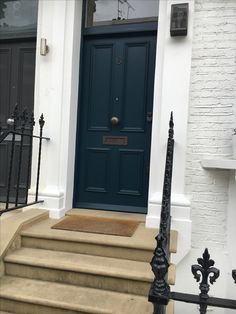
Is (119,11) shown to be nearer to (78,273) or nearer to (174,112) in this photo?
(174,112)

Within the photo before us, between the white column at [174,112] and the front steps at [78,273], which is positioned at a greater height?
the white column at [174,112]

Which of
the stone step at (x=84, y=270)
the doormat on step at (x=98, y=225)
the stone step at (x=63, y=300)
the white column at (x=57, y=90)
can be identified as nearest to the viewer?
the stone step at (x=63, y=300)

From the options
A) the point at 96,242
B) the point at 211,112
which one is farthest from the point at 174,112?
the point at 96,242

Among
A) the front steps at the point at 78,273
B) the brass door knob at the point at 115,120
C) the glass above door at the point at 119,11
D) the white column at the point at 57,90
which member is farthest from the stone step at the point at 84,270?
the glass above door at the point at 119,11

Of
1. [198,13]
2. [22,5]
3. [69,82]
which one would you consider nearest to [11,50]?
[22,5]

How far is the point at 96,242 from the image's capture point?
3.02 metres

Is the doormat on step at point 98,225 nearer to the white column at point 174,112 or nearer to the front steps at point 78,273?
the front steps at point 78,273

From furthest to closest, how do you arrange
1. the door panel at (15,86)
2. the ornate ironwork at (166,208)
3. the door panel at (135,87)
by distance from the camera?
the door panel at (15,86), the door panel at (135,87), the ornate ironwork at (166,208)

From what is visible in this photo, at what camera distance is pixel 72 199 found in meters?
4.07

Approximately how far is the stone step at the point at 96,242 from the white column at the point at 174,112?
18 cm

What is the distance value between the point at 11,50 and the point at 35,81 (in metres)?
0.76

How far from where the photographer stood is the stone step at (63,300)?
8.16ft

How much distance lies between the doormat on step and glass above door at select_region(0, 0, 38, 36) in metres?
2.48

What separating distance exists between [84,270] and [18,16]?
336cm
